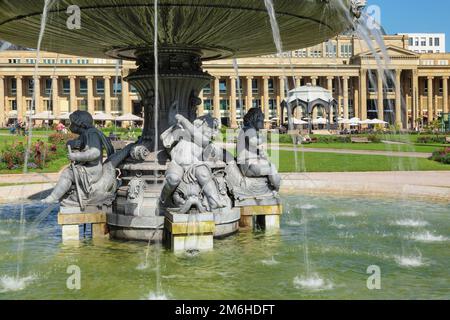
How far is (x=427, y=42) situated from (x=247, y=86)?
2598 inches

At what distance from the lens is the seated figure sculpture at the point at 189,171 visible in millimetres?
8508

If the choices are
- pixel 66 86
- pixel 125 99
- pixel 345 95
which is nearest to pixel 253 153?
pixel 125 99

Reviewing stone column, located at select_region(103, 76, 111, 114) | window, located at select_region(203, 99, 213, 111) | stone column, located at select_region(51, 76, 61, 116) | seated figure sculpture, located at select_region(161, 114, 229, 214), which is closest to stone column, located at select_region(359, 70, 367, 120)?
window, located at select_region(203, 99, 213, 111)

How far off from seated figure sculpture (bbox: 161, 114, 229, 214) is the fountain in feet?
0.05

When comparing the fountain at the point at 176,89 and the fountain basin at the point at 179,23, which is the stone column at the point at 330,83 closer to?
the fountain at the point at 176,89

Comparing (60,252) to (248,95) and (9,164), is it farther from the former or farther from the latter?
(248,95)

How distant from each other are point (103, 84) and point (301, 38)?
3606 inches

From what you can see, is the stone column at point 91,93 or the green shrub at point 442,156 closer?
the green shrub at point 442,156

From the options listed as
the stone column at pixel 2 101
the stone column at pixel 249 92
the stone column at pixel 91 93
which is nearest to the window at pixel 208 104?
the stone column at pixel 249 92

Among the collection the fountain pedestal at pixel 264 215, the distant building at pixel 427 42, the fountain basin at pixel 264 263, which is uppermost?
the distant building at pixel 427 42

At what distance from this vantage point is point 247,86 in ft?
320

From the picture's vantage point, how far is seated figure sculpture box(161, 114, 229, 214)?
8.51m

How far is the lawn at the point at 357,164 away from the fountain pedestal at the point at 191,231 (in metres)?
13.9
